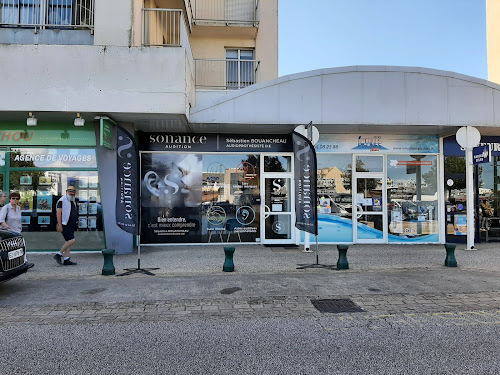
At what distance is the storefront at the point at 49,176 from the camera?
9.52 meters

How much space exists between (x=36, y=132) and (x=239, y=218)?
243 inches

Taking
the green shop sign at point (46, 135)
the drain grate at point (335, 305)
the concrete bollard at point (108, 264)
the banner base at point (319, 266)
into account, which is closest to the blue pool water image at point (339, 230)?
the banner base at point (319, 266)

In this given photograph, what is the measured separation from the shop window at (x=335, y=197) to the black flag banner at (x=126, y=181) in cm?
589

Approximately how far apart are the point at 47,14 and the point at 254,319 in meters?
9.35

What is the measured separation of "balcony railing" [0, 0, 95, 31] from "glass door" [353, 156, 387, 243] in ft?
28.7

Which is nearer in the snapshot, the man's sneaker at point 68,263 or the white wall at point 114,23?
the man's sneaker at point 68,263

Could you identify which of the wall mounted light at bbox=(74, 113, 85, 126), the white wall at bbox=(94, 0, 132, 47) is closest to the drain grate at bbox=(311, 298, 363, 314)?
the wall mounted light at bbox=(74, 113, 85, 126)

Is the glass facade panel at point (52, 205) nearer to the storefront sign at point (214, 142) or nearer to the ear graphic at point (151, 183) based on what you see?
the ear graphic at point (151, 183)

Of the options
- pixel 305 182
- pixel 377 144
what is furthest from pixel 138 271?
pixel 377 144

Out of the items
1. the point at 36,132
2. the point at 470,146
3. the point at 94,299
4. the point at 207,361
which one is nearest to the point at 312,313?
the point at 207,361

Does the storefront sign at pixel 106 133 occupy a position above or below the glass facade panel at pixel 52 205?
above

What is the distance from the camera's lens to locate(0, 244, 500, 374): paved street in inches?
140

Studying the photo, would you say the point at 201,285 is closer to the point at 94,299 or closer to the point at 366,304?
the point at 94,299

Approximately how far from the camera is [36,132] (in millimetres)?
9500
